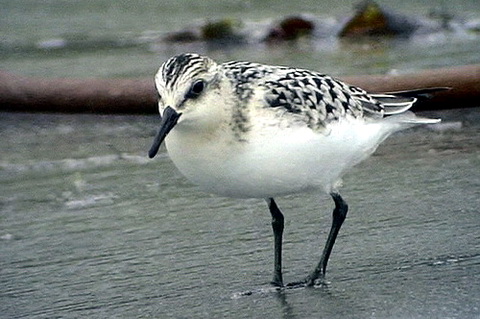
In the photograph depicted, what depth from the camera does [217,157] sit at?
3922 mm

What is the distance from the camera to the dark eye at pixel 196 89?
3854 mm

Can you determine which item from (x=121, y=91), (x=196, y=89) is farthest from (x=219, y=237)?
(x=121, y=91)

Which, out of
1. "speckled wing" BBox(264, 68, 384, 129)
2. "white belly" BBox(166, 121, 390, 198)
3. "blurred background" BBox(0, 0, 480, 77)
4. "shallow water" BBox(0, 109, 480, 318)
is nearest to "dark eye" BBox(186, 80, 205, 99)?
"white belly" BBox(166, 121, 390, 198)

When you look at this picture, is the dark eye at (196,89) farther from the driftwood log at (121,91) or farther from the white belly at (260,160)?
the driftwood log at (121,91)

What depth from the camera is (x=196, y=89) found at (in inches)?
153

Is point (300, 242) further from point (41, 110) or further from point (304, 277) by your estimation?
point (41, 110)

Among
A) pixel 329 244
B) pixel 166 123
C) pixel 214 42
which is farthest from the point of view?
pixel 214 42

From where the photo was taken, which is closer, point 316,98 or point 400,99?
point 316,98

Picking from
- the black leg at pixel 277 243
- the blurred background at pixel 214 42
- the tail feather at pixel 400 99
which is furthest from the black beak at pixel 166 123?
the blurred background at pixel 214 42

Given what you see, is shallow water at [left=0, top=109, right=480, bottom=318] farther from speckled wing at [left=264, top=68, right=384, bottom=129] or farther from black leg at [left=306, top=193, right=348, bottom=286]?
speckled wing at [left=264, top=68, right=384, bottom=129]

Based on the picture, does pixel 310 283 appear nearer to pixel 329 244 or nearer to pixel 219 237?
pixel 329 244

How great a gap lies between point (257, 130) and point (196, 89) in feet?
0.83

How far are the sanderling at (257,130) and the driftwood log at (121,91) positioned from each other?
7.39 feet

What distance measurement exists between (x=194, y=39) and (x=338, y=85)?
5420 millimetres
